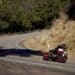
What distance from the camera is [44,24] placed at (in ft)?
272

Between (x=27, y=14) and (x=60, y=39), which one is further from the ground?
(x=60, y=39)

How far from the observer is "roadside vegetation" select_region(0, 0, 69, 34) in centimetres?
7219

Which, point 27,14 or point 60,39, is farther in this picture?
point 27,14

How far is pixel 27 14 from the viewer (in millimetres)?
79000

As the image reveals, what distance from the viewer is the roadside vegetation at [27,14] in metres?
72.2

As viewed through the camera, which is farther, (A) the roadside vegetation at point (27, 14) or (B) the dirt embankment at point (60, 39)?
(A) the roadside vegetation at point (27, 14)

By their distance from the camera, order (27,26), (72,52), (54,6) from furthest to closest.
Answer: (54,6)
(27,26)
(72,52)

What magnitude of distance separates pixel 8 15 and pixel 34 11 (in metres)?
11.5

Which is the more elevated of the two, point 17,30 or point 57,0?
point 57,0

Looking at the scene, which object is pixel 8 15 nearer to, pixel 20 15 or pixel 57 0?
pixel 20 15

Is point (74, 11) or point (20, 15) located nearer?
point (74, 11)

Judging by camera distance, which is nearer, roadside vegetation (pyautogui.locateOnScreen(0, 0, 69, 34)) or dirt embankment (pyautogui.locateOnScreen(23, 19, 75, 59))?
dirt embankment (pyautogui.locateOnScreen(23, 19, 75, 59))

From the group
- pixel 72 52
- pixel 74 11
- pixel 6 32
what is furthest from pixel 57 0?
pixel 72 52

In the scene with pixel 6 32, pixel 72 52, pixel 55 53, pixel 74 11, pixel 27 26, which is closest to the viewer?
pixel 55 53
